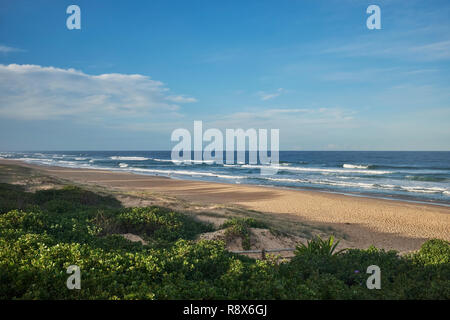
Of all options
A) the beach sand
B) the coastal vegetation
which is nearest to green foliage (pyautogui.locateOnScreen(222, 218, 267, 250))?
the beach sand

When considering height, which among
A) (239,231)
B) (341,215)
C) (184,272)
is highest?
(184,272)

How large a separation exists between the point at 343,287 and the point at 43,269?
4.45m

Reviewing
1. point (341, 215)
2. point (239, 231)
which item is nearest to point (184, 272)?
point (239, 231)

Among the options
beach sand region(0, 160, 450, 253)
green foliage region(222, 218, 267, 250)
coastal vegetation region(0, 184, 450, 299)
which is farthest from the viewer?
beach sand region(0, 160, 450, 253)

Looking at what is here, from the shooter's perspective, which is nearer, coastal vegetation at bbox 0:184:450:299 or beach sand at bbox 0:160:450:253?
coastal vegetation at bbox 0:184:450:299

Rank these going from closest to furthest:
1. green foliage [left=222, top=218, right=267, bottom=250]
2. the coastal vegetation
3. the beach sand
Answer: the coastal vegetation
green foliage [left=222, top=218, right=267, bottom=250]
the beach sand

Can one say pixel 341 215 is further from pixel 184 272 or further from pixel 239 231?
pixel 184 272

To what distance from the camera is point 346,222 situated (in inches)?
664

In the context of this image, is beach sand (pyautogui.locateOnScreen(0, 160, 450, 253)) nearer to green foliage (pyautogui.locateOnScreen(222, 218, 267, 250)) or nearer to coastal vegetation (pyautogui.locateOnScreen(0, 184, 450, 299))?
green foliage (pyautogui.locateOnScreen(222, 218, 267, 250))

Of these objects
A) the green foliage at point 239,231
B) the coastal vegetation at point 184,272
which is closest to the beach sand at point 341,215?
the green foliage at point 239,231

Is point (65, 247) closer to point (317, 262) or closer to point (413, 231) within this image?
point (317, 262)

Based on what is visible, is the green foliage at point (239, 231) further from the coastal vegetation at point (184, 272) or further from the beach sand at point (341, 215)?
the coastal vegetation at point (184, 272)

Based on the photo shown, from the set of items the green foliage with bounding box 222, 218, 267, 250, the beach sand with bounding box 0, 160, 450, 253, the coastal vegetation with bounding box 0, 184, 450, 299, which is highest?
the coastal vegetation with bounding box 0, 184, 450, 299

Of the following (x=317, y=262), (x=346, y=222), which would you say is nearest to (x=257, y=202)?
(x=346, y=222)
